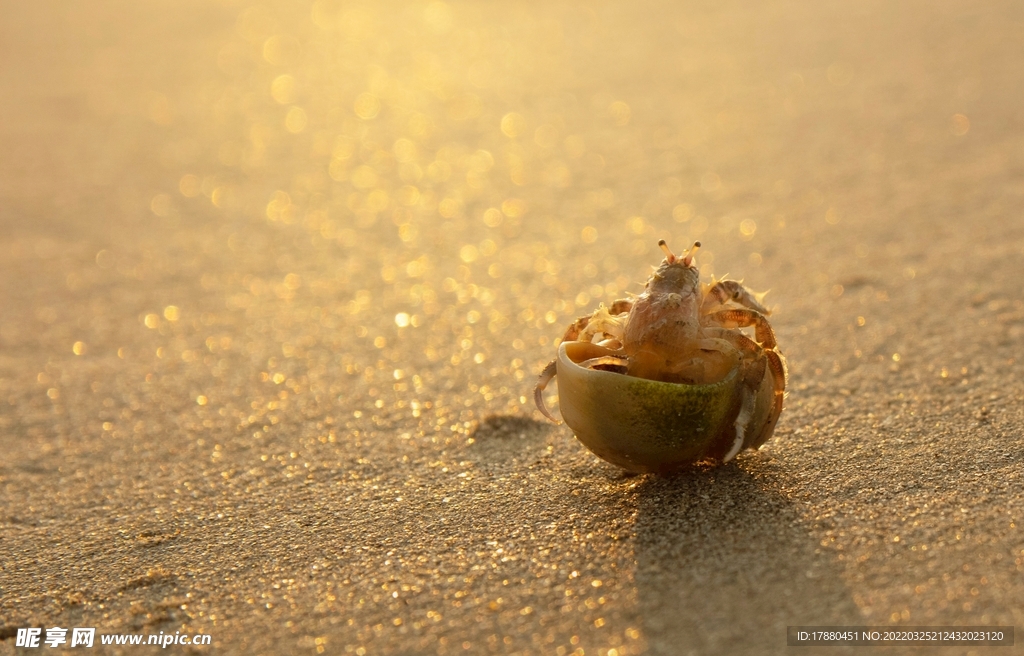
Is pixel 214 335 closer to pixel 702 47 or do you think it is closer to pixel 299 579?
pixel 299 579

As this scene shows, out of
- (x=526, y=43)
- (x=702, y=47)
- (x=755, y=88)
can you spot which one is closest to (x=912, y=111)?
(x=755, y=88)

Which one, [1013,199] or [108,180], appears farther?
[108,180]

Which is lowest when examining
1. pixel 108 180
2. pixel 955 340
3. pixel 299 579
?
pixel 299 579

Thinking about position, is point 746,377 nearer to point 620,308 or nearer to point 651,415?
point 651,415

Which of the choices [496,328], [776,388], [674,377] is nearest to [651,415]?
[674,377]

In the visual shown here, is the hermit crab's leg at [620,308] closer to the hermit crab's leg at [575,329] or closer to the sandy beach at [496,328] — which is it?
the hermit crab's leg at [575,329]
